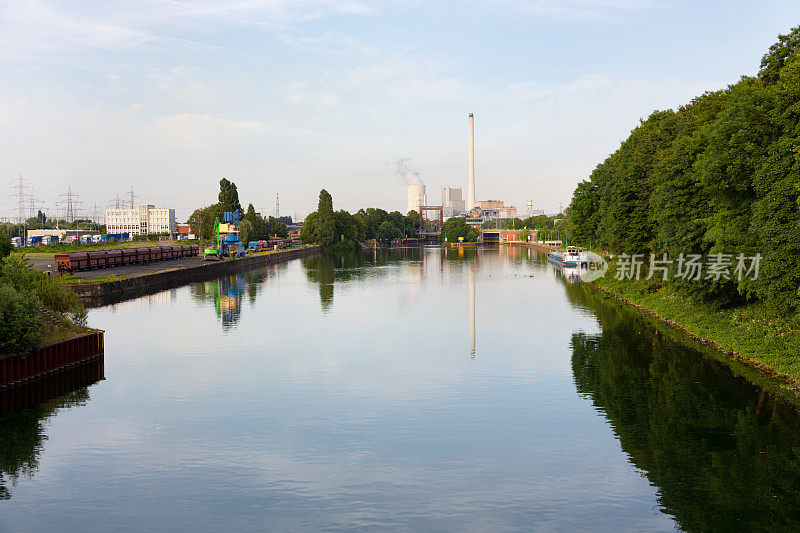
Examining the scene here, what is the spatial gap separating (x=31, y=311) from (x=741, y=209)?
40.7 metres

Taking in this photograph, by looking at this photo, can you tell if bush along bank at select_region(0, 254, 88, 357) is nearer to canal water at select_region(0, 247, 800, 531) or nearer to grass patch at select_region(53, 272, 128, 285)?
canal water at select_region(0, 247, 800, 531)

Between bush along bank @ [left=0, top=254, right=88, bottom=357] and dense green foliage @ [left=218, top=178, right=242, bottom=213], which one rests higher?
dense green foliage @ [left=218, top=178, right=242, bottom=213]

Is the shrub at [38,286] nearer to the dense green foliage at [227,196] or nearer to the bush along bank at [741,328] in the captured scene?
the bush along bank at [741,328]

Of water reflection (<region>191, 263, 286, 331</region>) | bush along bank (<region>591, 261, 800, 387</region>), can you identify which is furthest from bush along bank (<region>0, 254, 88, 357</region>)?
bush along bank (<region>591, 261, 800, 387</region>)

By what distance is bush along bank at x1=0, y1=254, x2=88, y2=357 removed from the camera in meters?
34.8

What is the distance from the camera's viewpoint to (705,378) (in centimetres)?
3853

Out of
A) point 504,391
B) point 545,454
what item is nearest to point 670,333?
point 504,391

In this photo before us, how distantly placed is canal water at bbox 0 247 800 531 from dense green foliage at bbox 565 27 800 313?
18.6 feet

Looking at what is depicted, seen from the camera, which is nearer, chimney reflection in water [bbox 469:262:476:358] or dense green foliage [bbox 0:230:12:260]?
dense green foliage [bbox 0:230:12:260]

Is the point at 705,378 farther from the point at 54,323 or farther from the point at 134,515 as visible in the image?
the point at 54,323

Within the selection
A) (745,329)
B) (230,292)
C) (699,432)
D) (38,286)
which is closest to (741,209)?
(745,329)

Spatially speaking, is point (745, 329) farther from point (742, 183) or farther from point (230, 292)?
point (230, 292)

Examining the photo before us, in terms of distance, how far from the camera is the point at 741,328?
144 feet

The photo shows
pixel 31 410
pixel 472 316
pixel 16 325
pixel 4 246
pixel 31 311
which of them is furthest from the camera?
pixel 472 316
